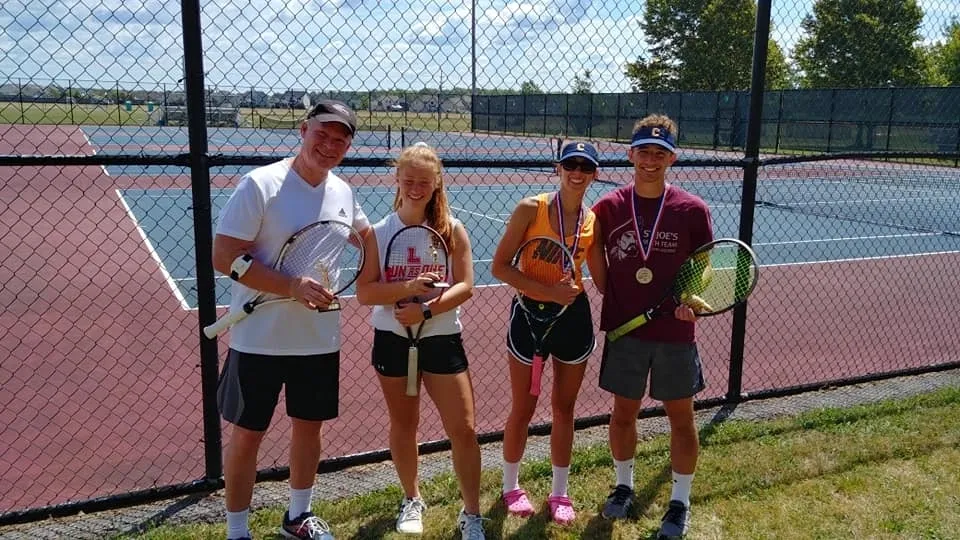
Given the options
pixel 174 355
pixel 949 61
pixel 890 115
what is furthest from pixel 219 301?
pixel 949 61

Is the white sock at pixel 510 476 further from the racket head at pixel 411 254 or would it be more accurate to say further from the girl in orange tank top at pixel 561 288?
the racket head at pixel 411 254

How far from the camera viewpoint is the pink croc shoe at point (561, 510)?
158 inches

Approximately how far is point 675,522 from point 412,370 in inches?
57.7

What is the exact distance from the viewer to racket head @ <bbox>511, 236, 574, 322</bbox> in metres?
3.62

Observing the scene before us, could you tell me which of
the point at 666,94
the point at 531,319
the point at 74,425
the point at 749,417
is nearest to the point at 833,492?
the point at 749,417

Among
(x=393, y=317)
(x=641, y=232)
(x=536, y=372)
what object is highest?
(x=641, y=232)

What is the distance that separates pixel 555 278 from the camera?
3.68 meters

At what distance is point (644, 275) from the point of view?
3.75 meters

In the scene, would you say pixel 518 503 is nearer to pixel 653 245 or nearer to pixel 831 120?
pixel 653 245

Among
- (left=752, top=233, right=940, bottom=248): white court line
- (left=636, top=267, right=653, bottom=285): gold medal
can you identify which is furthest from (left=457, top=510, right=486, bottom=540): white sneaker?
(left=752, top=233, right=940, bottom=248): white court line

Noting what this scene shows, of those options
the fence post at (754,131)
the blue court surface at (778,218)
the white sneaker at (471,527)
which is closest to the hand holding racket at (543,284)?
the white sneaker at (471,527)

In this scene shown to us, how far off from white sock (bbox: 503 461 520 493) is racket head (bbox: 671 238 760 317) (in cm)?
115

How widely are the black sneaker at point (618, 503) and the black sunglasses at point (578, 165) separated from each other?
161 centimetres

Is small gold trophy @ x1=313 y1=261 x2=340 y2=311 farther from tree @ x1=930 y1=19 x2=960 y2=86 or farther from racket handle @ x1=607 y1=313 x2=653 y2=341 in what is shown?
tree @ x1=930 y1=19 x2=960 y2=86
